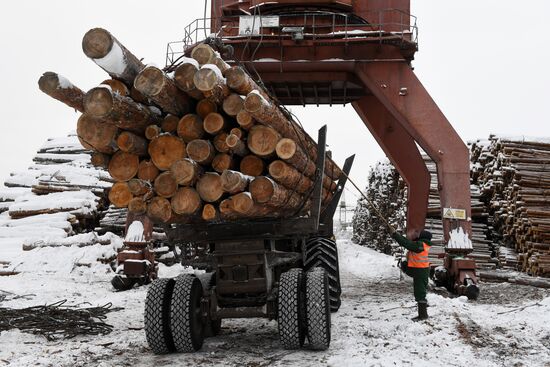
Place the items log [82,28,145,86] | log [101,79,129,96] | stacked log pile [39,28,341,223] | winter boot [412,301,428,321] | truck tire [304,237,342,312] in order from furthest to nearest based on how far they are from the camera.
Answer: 1. truck tire [304,237,342,312]
2. winter boot [412,301,428,321]
3. log [101,79,129,96]
4. stacked log pile [39,28,341,223]
5. log [82,28,145,86]

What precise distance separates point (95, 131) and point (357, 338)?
410cm

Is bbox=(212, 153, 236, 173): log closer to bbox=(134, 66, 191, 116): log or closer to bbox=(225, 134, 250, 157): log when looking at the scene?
bbox=(225, 134, 250, 157): log

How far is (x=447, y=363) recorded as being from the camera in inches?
220

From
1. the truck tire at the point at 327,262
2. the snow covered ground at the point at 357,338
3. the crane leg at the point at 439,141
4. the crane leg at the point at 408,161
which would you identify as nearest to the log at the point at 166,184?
the snow covered ground at the point at 357,338

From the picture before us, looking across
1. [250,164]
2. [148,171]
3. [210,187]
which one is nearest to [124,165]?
[148,171]

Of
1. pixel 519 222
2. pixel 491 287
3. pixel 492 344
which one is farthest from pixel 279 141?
pixel 519 222

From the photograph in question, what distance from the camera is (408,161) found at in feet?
49.4

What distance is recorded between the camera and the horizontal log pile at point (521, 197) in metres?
13.1

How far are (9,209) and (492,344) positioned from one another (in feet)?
45.2

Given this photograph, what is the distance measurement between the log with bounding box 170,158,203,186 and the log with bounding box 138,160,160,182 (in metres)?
0.31

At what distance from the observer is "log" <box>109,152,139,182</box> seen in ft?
18.4

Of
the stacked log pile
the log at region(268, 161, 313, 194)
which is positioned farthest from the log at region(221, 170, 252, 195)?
the log at region(268, 161, 313, 194)

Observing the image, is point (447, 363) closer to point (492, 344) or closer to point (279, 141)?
point (492, 344)

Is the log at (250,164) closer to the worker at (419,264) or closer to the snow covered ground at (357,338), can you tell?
the snow covered ground at (357,338)
